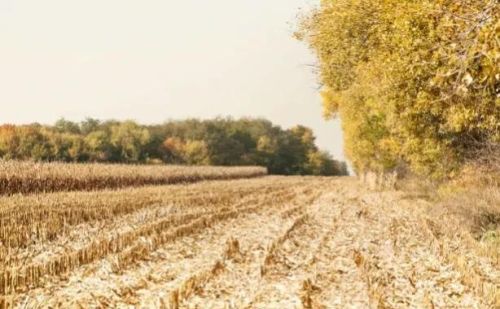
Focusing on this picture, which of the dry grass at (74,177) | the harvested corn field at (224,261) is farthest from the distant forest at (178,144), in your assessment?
the harvested corn field at (224,261)

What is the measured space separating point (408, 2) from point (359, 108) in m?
24.4

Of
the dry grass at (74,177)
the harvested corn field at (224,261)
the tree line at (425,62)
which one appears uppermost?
the tree line at (425,62)

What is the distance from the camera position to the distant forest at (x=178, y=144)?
229 ft

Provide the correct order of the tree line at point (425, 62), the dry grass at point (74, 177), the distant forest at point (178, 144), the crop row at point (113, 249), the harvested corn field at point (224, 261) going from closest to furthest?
the tree line at point (425, 62) → the harvested corn field at point (224, 261) → the crop row at point (113, 249) → the dry grass at point (74, 177) → the distant forest at point (178, 144)

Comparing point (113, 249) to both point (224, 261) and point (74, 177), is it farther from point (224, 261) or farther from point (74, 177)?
point (74, 177)

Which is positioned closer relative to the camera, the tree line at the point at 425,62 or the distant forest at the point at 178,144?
the tree line at the point at 425,62

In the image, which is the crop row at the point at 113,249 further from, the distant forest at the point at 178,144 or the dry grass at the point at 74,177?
the distant forest at the point at 178,144

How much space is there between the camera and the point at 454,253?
14117 millimetres

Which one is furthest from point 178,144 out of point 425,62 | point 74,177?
point 425,62

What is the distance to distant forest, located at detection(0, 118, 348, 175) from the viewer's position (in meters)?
69.9

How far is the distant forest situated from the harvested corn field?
50920 mm

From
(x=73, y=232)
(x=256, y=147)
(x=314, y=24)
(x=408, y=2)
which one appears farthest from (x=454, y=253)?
(x=256, y=147)

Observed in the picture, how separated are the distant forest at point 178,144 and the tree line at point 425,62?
53.0 meters

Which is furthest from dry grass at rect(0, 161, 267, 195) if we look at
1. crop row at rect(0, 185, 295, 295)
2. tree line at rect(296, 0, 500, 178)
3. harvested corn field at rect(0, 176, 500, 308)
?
tree line at rect(296, 0, 500, 178)
